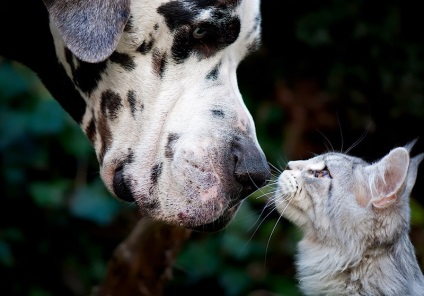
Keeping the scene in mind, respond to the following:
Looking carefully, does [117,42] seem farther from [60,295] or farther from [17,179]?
[60,295]

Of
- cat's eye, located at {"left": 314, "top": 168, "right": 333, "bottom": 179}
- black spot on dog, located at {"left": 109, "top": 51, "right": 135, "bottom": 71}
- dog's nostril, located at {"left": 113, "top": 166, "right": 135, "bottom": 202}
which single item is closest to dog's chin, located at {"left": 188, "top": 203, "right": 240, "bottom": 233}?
dog's nostril, located at {"left": 113, "top": 166, "right": 135, "bottom": 202}

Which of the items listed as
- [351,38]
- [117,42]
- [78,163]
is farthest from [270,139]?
[117,42]

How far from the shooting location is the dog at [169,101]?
313cm

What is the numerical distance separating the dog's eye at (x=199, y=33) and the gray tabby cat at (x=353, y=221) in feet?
2.09

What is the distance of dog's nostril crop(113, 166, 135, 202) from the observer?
3.31 m

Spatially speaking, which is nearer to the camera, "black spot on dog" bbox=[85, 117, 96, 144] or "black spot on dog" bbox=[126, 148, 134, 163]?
"black spot on dog" bbox=[126, 148, 134, 163]

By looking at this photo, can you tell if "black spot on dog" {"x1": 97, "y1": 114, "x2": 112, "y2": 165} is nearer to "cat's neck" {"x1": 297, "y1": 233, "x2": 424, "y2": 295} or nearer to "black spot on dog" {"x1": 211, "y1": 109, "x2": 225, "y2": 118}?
"black spot on dog" {"x1": 211, "y1": 109, "x2": 225, "y2": 118}

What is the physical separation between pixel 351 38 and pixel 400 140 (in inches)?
30.5

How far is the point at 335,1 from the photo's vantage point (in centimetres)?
577

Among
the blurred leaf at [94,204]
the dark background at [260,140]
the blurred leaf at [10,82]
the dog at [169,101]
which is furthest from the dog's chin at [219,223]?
the blurred leaf at [10,82]

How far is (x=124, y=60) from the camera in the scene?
10.7 feet

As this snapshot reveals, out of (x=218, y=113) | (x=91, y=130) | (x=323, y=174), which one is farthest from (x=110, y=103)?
(x=323, y=174)

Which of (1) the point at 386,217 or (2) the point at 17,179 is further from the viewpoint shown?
(2) the point at 17,179

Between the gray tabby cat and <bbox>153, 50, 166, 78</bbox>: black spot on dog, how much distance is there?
64 centimetres
